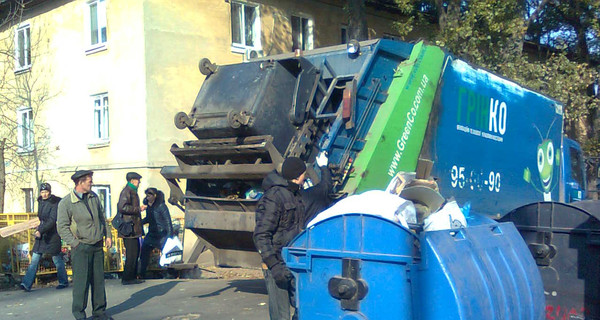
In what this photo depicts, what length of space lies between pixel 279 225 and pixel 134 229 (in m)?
5.13

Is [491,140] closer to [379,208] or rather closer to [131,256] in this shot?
[379,208]

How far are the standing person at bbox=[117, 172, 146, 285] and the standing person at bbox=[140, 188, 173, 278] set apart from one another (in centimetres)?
49

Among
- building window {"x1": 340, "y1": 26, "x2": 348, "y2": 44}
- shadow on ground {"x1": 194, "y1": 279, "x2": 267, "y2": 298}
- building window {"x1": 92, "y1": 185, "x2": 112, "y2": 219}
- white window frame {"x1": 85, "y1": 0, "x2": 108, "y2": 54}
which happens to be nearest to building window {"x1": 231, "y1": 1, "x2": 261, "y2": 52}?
white window frame {"x1": 85, "y1": 0, "x2": 108, "y2": 54}

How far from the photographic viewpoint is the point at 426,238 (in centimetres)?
428

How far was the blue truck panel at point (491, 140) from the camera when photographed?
26.3 ft

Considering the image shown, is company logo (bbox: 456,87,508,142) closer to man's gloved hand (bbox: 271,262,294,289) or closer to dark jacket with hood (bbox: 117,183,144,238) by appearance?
man's gloved hand (bbox: 271,262,294,289)

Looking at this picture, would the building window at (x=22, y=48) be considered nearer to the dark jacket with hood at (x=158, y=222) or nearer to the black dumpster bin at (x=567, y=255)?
the dark jacket with hood at (x=158, y=222)

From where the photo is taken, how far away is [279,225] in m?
5.45

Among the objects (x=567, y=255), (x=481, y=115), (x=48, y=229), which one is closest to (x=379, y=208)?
(x=567, y=255)

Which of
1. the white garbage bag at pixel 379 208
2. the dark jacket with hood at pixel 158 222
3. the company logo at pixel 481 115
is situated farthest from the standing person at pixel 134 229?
the white garbage bag at pixel 379 208

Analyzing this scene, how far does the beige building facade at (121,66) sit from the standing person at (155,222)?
4031 mm

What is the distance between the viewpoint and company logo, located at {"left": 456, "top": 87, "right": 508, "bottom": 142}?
27.2 ft

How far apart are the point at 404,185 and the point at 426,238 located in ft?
6.86

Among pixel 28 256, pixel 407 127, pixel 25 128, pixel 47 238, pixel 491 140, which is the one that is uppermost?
pixel 25 128
